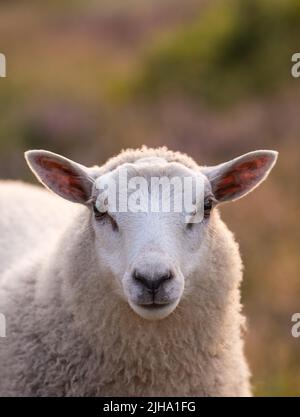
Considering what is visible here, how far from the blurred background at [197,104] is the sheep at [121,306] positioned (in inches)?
126

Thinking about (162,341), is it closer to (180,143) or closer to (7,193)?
(7,193)

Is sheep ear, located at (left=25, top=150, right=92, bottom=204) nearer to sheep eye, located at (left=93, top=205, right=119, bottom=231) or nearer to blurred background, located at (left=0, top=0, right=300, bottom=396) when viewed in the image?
sheep eye, located at (left=93, top=205, right=119, bottom=231)

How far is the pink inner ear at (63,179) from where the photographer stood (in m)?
5.14

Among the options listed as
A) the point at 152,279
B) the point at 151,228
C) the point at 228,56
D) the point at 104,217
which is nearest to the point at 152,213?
the point at 151,228

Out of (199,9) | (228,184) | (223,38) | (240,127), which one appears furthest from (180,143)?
(199,9)

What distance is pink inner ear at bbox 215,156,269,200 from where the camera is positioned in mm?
5211

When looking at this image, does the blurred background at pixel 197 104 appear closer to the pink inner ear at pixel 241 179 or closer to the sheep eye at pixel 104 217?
the pink inner ear at pixel 241 179

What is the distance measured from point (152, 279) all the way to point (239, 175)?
110cm

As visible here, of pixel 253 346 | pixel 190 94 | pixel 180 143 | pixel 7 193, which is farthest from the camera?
pixel 190 94

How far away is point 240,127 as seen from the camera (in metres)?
17.0

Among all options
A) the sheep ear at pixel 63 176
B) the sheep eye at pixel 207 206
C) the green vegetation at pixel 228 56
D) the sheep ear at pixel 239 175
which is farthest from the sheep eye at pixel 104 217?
the green vegetation at pixel 228 56

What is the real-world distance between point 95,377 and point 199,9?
24.6m

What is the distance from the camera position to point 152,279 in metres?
4.39

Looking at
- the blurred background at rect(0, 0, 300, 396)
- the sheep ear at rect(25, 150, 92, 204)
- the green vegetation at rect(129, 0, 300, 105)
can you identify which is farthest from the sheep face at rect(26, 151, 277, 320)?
the green vegetation at rect(129, 0, 300, 105)
